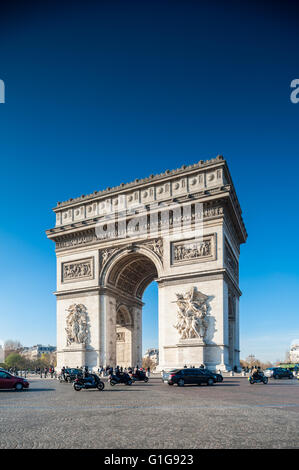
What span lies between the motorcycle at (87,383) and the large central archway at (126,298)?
13.8 metres

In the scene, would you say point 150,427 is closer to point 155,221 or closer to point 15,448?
point 15,448

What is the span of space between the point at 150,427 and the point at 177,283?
22.5 m

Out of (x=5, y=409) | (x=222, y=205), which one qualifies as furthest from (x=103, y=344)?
(x=5, y=409)

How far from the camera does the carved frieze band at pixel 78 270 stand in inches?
1405

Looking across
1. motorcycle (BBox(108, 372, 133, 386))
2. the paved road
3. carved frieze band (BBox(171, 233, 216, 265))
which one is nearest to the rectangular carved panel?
carved frieze band (BBox(171, 233, 216, 265))

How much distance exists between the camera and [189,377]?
896 inches

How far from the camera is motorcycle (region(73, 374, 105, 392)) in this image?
64.3 feet

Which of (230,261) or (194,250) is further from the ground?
(194,250)

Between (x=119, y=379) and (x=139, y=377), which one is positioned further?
(x=139, y=377)

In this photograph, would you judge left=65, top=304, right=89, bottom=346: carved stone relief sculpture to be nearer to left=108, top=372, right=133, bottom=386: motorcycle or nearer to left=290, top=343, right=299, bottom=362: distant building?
left=108, top=372, right=133, bottom=386: motorcycle

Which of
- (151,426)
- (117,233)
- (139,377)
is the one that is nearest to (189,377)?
(139,377)

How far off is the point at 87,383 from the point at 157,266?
1416cm

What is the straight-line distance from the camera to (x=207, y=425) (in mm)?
8727

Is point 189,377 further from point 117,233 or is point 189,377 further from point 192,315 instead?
point 117,233
